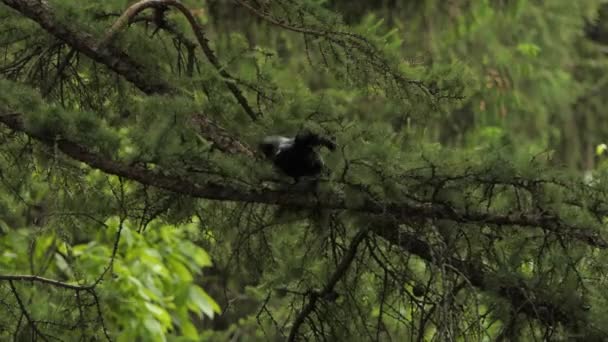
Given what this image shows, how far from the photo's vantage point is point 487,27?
8.85 m

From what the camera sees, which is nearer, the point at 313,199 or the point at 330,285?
the point at 313,199

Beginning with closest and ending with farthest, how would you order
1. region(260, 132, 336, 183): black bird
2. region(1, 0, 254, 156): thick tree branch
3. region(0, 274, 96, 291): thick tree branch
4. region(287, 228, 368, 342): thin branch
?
1. region(260, 132, 336, 183): black bird
2. region(287, 228, 368, 342): thin branch
3. region(1, 0, 254, 156): thick tree branch
4. region(0, 274, 96, 291): thick tree branch

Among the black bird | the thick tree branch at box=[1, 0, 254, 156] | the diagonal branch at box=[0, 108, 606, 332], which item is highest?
the thick tree branch at box=[1, 0, 254, 156]

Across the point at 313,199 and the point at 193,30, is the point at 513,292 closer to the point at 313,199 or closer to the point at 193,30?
the point at 313,199

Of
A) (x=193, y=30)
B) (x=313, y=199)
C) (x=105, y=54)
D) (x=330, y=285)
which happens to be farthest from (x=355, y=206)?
(x=193, y=30)

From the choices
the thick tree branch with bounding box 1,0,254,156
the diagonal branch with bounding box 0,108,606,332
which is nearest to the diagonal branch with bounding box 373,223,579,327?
the diagonal branch with bounding box 0,108,606,332

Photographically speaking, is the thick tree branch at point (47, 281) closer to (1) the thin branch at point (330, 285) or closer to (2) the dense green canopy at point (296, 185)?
(2) the dense green canopy at point (296, 185)

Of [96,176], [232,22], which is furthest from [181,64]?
[232,22]

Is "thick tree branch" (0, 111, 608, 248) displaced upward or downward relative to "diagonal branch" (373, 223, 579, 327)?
upward

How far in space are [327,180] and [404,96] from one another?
25.7 inches

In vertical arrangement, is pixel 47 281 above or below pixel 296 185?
below

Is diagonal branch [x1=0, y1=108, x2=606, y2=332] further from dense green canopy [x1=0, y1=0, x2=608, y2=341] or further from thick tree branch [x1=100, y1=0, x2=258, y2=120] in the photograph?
thick tree branch [x1=100, y1=0, x2=258, y2=120]

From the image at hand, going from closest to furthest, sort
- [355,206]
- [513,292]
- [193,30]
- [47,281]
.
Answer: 1. [355,206]
2. [513,292]
3. [47,281]
4. [193,30]

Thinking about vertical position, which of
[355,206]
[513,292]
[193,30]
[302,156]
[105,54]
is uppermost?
[193,30]
